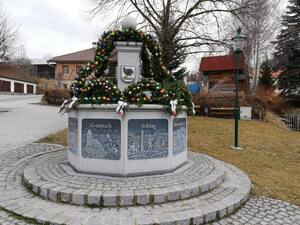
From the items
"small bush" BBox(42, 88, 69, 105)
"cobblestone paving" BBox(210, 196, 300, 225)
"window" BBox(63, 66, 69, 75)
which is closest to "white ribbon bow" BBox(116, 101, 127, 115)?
"cobblestone paving" BBox(210, 196, 300, 225)

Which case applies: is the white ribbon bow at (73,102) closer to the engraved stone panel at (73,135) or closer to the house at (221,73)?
the engraved stone panel at (73,135)

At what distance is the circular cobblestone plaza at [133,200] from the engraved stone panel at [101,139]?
392mm

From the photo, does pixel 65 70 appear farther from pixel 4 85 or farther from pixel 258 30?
pixel 258 30

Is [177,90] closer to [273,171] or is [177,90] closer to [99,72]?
[99,72]

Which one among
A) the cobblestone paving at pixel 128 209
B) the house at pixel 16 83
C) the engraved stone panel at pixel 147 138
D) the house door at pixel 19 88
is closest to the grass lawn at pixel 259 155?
the cobblestone paving at pixel 128 209

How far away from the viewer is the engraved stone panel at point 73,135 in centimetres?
506

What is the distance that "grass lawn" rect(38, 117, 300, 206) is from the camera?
16.6ft

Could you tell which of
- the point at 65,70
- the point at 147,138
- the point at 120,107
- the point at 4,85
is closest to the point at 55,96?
the point at 65,70

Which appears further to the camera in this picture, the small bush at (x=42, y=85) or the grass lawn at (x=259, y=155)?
the small bush at (x=42, y=85)

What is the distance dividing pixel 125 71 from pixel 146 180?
240 cm

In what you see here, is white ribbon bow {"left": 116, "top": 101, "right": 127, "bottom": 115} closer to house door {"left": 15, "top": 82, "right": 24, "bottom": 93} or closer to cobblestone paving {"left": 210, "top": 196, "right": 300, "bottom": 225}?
cobblestone paving {"left": 210, "top": 196, "right": 300, "bottom": 225}

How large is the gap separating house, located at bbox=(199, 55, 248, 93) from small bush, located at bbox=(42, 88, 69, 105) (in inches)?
554

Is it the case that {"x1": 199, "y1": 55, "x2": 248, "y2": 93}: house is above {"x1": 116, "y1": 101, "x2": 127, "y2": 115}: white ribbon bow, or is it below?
above

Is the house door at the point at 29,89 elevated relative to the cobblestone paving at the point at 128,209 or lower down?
elevated
